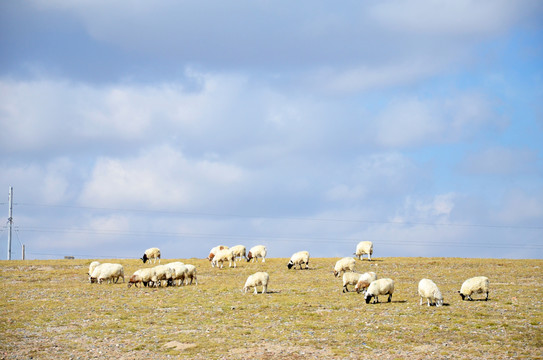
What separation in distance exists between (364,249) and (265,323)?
3472 cm

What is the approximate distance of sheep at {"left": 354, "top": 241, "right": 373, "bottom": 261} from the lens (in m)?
62.1

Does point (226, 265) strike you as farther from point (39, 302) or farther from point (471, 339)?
point (471, 339)

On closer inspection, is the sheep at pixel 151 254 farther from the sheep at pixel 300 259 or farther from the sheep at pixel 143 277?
the sheep at pixel 143 277


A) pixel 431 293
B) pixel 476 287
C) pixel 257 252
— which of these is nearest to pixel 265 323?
pixel 431 293

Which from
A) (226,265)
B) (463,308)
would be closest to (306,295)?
(463,308)

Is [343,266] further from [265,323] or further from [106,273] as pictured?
[265,323]

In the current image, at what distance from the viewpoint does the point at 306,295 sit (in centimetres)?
3800

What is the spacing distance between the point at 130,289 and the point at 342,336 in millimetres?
21359

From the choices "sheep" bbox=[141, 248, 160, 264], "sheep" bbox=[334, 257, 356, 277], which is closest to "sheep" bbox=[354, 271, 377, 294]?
"sheep" bbox=[334, 257, 356, 277]

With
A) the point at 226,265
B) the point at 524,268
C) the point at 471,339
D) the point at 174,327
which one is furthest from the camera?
the point at 226,265

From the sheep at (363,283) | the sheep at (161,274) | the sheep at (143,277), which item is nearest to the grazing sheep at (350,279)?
the sheep at (363,283)

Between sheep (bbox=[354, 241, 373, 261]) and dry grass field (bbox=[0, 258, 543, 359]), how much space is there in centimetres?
1586

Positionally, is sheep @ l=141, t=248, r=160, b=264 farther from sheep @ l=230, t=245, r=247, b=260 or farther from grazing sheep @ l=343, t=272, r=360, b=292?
grazing sheep @ l=343, t=272, r=360, b=292

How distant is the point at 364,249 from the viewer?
205ft
